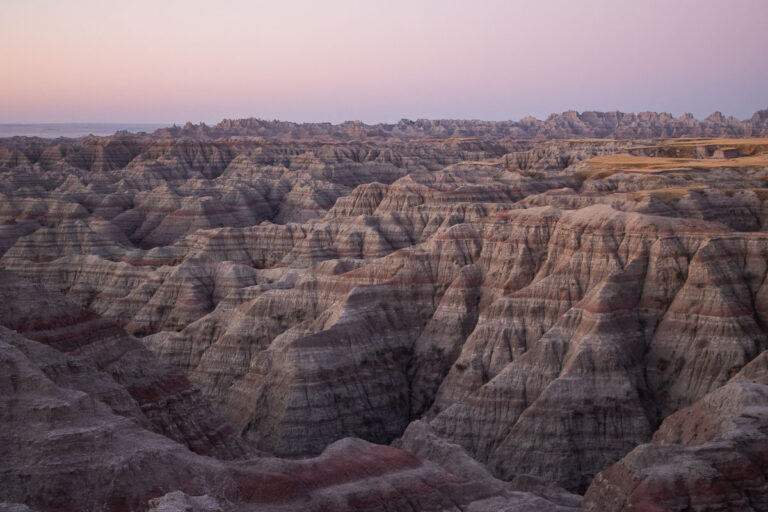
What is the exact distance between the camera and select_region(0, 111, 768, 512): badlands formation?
1310 inches

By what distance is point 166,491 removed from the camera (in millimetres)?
A: 31625

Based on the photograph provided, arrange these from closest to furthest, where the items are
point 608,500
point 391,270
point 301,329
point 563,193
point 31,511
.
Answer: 1. point 31,511
2. point 608,500
3. point 301,329
4. point 391,270
5. point 563,193

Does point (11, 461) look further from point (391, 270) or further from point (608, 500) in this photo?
point (391, 270)

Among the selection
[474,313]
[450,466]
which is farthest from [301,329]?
[450,466]

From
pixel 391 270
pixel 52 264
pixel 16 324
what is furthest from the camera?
pixel 52 264

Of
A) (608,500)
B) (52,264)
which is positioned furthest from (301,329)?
(52,264)

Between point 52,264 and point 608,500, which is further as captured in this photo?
point 52,264

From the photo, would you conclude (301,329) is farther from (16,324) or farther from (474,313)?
(16,324)

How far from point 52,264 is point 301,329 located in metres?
44.7

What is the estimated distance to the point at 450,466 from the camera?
4056 centimetres

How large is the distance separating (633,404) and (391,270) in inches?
889

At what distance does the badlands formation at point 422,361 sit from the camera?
33.3 meters

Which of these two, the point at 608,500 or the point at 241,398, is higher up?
the point at 608,500

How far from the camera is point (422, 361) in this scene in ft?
206
